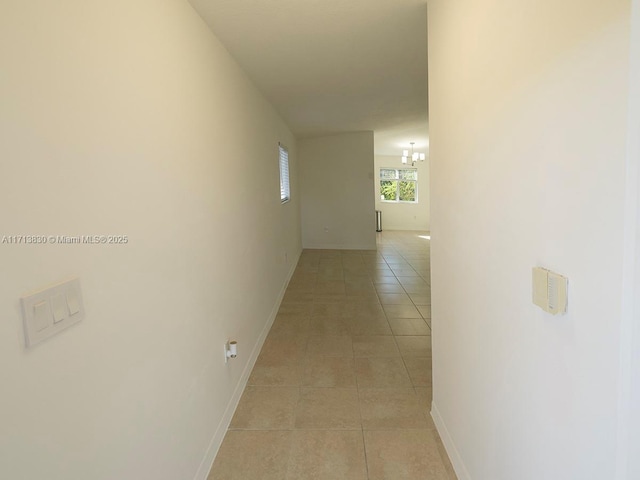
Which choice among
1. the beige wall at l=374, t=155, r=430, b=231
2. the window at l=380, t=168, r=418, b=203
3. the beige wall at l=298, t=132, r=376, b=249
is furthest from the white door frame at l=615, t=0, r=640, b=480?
the window at l=380, t=168, r=418, b=203

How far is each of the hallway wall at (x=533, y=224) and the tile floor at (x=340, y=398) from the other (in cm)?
38


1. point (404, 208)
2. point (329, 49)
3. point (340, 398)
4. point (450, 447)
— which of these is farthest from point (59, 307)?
point (404, 208)

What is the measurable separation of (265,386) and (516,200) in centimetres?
209

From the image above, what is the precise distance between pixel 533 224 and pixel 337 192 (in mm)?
7072

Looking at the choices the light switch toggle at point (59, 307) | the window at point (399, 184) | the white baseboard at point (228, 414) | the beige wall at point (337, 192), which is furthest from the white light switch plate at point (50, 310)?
the window at point (399, 184)

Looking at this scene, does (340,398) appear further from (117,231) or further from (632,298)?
(632,298)

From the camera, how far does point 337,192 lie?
8.08 metres

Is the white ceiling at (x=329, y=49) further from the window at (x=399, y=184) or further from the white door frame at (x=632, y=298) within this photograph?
the window at (x=399, y=184)

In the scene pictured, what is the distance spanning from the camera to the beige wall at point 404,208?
38.7 ft

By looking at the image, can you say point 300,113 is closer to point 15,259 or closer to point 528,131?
point 528,131

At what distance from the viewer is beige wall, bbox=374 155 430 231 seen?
1178 centimetres

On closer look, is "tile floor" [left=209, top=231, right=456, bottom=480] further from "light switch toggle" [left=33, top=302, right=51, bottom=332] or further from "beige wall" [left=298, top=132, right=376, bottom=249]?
"beige wall" [left=298, top=132, right=376, bottom=249]

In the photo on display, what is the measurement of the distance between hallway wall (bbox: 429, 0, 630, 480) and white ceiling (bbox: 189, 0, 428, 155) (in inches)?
19.5

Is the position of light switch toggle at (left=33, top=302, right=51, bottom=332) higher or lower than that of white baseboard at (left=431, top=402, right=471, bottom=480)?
higher
